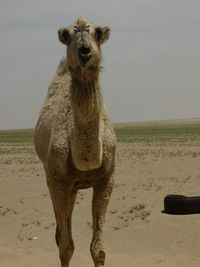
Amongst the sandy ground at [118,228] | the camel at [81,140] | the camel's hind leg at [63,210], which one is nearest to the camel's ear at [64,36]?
the camel at [81,140]

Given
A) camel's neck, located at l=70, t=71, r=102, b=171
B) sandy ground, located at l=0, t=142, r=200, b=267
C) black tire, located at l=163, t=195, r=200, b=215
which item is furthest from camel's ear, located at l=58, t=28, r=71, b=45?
sandy ground, located at l=0, t=142, r=200, b=267

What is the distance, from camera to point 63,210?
5.27 meters

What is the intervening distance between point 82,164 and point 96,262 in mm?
1089

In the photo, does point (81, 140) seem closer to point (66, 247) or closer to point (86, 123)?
point (86, 123)

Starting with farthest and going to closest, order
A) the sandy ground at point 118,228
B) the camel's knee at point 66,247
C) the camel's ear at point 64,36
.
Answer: the sandy ground at point 118,228
the camel's knee at point 66,247
the camel's ear at point 64,36

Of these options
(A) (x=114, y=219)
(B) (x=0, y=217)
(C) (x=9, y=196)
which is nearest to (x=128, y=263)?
(A) (x=114, y=219)

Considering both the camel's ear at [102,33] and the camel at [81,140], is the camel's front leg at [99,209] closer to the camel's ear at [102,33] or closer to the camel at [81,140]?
the camel at [81,140]

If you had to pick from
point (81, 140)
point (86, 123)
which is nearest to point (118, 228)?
point (81, 140)

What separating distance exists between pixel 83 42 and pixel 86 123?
740 millimetres

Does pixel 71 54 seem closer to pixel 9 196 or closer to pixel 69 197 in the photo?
pixel 69 197

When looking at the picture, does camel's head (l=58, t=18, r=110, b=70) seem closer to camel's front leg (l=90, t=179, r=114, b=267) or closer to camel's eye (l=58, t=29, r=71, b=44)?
camel's eye (l=58, t=29, r=71, b=44)

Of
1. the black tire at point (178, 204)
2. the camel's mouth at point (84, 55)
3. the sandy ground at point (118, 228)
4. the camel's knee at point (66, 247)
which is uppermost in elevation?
the camel's mouth at point (84, 55)

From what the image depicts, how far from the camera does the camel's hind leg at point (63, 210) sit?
204 inches

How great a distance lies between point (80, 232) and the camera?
414 inches
